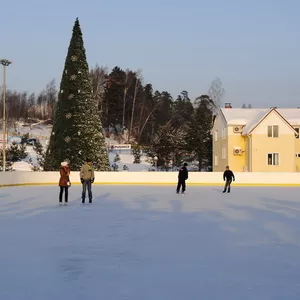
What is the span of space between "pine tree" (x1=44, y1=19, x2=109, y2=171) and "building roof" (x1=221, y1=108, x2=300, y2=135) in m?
12.1

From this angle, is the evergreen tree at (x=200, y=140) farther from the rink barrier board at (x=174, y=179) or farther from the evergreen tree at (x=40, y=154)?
the rink barrier board at (x=174, y=179)

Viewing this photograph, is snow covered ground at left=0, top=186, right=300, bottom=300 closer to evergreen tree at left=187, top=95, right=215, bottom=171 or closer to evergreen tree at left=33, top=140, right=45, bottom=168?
evergreen tree at left=33, top=140, right=45, bottom=168

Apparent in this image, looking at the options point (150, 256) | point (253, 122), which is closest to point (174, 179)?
point (253, 122)

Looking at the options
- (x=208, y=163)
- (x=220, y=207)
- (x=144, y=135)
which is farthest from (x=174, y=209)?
(x=144, y=135)

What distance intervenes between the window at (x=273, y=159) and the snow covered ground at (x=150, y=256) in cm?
2301

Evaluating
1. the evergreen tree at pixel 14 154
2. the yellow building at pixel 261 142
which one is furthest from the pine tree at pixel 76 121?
the evergreen tree at pixel 14 154

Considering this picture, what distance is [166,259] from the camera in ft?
18.7

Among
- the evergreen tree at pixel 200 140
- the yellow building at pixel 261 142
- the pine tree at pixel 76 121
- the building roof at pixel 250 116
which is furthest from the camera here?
the evergreen tree at pixel 200 140

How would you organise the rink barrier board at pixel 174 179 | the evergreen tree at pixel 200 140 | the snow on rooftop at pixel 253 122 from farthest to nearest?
the evergreen tree at pixel 200 140 < the snow on rooftop at pixel 253 122 < the rink barrier board at pixel 174 179

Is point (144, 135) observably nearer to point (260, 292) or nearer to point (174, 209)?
point (174, 209)

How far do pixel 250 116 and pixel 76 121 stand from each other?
15.4 meters

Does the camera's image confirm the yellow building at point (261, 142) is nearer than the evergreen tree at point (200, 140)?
Yes

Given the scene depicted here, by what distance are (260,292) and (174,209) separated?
804 centimetres

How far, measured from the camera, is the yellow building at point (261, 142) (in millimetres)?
33281
